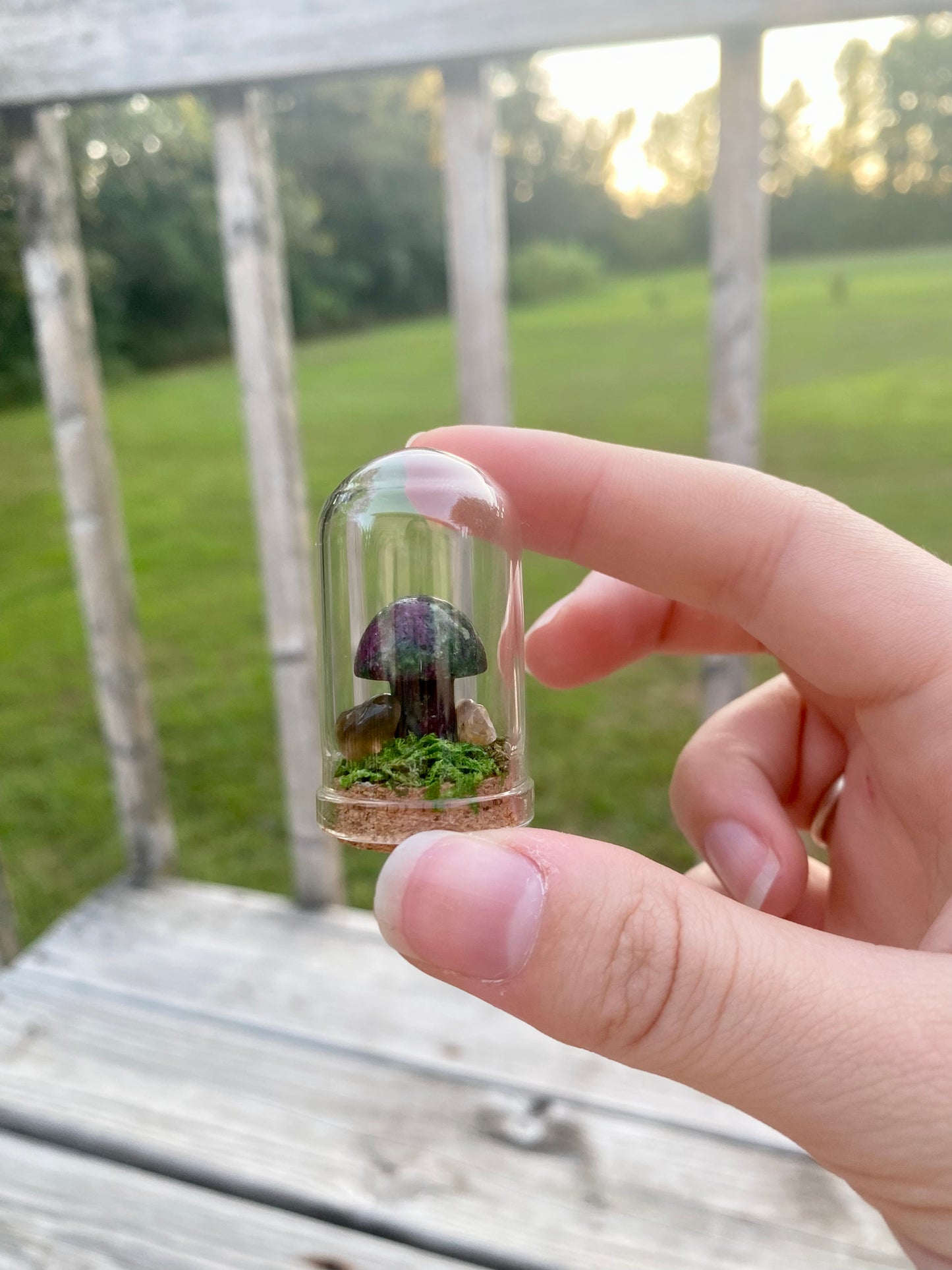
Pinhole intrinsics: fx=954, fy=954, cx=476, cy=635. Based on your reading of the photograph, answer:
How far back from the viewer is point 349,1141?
1739 mm

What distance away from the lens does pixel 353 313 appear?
1101 cm

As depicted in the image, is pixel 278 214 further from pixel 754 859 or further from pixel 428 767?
pixel 754 859

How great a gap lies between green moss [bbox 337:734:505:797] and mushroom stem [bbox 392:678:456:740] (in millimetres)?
13

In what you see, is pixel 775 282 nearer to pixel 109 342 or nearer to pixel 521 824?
pixel 109 342

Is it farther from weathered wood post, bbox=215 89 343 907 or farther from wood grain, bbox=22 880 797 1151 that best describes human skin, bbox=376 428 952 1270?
weathered wood post, bbox=215 89 343 907

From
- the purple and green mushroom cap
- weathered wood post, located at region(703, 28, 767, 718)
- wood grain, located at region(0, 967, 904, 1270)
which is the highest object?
weathered wood post, located at region(703, 28, 767, 718)

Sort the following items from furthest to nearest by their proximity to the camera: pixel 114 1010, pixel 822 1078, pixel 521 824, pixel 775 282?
pixel 775 282
pixel 114 1010
pixel 521 824
pixel 822 1078

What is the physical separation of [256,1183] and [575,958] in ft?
3.49

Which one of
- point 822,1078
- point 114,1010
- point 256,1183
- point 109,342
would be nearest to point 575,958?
point 822,1078

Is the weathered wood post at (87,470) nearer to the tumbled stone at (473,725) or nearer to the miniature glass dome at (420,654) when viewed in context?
the miniature glass dome at (420,654)

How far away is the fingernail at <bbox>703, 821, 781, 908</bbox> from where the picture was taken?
4.61 ft

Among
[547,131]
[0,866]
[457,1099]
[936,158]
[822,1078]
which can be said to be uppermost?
[547,131]

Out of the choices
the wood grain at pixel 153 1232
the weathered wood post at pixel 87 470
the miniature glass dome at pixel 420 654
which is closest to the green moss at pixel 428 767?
the miniature glass dome at pixel 420 654

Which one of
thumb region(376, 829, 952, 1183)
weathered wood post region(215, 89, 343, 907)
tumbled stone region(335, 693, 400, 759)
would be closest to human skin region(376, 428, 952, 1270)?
thumb region(376, 829, 952, 1183)
